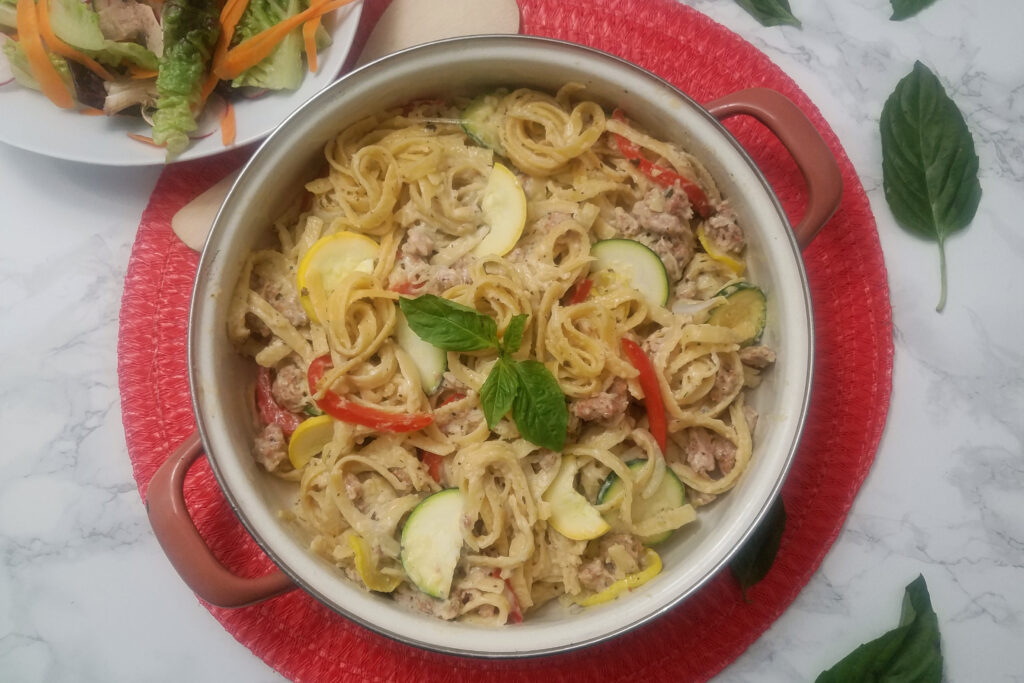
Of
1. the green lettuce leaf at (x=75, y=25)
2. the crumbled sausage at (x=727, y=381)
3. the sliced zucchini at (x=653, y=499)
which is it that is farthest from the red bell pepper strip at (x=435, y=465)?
the green lettuce leaf at (x=75, y=25)

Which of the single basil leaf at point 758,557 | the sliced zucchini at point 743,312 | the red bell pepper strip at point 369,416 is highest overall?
the sliced zucchini at point 743,312

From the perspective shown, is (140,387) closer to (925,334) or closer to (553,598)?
(553,598)

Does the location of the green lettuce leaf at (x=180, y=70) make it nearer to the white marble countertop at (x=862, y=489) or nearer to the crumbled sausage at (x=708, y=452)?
the white marble countertop at (x=862, y=489)

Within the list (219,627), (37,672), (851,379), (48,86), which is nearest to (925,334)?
(851,379)

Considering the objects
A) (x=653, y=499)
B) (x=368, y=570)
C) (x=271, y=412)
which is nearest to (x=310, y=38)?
(x=271, y=412)

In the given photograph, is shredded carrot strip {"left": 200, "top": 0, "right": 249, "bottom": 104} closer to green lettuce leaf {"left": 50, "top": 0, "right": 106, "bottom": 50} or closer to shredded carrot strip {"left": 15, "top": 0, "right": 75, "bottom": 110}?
green lettuce leaf {"left": 50, "top": 0, "right": 106, "bottom": 50}

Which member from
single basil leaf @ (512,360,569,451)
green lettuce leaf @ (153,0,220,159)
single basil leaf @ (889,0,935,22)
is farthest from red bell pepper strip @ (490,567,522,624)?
single basil leaf @ (889,0,935,22)

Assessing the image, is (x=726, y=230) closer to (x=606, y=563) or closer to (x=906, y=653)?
(x=606, y=563)
